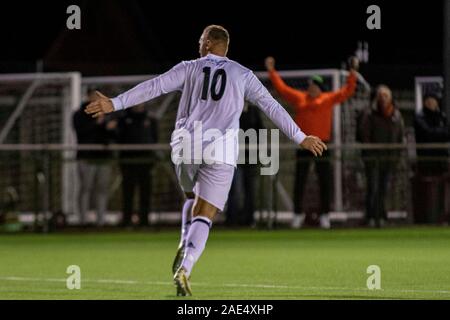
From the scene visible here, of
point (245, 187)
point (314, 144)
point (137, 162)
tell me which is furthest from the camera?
point (137, 162)

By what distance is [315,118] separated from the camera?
→ 20359mm

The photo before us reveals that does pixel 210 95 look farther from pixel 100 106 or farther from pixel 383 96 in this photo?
pixel 383 96

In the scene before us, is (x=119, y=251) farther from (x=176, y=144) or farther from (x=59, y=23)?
(x=59, y=23)

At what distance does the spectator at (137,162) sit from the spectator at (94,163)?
251mm

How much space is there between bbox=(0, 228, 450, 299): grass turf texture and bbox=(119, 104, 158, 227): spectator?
0.58 metres

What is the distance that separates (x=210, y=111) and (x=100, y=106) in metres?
0.87

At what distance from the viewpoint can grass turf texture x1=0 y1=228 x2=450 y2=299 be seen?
11000 millimetres

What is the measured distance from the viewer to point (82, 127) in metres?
21.7

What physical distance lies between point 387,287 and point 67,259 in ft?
17.1

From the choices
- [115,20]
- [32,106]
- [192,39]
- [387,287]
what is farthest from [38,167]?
[192,39]

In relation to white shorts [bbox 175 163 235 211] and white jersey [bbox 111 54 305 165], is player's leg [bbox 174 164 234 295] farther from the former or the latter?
white jersey [bbox 111 54 305 165]

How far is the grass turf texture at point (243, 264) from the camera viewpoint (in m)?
11.0

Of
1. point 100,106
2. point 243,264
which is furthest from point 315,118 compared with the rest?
point 100,106
